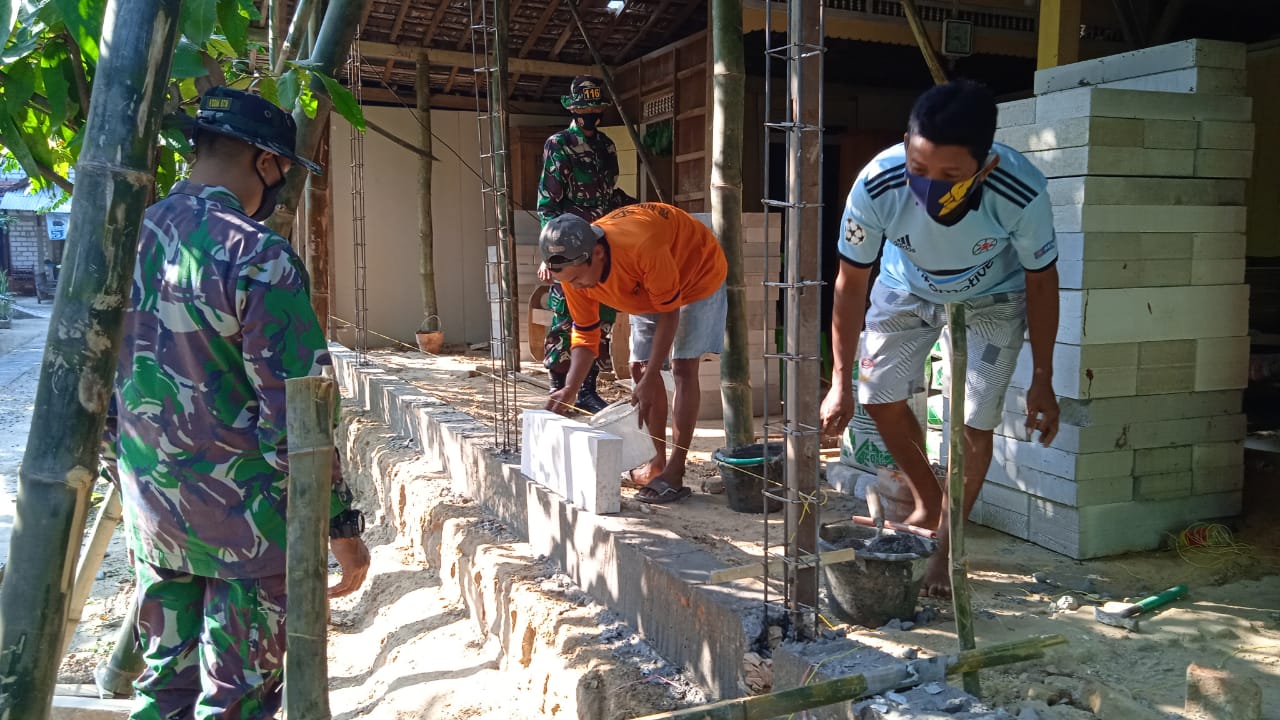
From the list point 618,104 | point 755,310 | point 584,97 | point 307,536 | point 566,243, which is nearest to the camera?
point 307,536

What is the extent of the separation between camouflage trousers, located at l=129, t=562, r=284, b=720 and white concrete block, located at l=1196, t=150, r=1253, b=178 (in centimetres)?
386

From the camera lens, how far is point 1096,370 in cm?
396

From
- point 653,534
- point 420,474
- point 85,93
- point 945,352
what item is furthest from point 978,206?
point 420,474

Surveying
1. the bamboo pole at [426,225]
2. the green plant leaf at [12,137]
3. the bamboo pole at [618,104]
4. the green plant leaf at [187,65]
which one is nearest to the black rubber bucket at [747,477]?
the green plant leaf at [187,65]

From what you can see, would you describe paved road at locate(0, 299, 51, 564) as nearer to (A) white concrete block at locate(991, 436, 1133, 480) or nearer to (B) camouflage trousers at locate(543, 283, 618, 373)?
(B) camouflage trousers at locate(543, 283, 618, 373)

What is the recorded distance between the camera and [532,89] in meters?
12.3

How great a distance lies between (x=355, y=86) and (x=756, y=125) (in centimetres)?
392

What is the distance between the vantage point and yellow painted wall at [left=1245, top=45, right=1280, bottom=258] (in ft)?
24.2

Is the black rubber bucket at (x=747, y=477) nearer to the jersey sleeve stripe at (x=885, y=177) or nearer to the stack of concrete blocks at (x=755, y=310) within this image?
the jersey sleeve stripe at (x=885, y=177)

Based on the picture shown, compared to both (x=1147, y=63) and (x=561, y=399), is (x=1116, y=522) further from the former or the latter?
(x=561, y=399)

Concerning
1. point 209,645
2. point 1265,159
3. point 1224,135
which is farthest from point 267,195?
point 1265,159

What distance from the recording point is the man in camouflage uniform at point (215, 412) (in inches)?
88.5

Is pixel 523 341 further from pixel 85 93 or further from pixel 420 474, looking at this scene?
pixel 85 93

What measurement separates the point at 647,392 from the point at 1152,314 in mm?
2189
